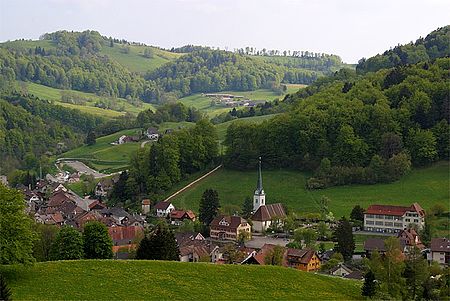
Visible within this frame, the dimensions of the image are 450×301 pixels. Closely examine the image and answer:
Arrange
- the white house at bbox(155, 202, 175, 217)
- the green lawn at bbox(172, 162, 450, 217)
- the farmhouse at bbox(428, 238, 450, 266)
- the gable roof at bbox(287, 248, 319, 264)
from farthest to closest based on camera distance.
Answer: the white house at bbox(155, 202, 175, 217)
the green lawn at bbox(172, 162, 450, 217)
the farmhouse at bbox(428, 238, 450, 266)
the gable roof at bbox(287, 248, 319, 264)

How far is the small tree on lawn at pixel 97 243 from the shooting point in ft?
107

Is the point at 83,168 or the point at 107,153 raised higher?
the point at 107,153

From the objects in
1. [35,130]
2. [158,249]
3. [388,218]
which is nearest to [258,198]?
[388,218]

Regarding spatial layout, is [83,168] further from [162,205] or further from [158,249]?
[158,249]

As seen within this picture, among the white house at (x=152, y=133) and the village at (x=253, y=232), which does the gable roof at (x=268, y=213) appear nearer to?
the village at (x=253, y=232)

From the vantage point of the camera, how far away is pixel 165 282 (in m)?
25.0

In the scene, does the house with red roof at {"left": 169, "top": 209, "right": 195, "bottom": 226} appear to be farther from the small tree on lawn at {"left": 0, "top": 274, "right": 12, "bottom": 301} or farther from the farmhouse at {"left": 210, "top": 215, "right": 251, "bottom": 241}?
the small tree on lawn at {"left": 0, "top": 274, "right": 12, "bottom": 301}

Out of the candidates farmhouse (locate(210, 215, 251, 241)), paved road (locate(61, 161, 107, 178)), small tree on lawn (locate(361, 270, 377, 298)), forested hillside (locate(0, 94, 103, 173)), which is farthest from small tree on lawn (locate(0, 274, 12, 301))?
forested hillside (locate(0, 94, 103, 173))

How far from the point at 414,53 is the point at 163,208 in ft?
196

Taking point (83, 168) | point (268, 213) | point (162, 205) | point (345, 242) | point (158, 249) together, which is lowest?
point (83, 168)

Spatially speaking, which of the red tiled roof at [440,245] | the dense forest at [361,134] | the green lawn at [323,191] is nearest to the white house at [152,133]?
the dense forest at [361,134]

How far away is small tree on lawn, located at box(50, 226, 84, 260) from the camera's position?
105 feet

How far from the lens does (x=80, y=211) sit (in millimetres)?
65438

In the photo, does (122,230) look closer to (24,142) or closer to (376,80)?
(376,80)
